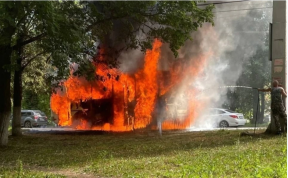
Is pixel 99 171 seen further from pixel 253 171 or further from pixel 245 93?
pixel 245 93

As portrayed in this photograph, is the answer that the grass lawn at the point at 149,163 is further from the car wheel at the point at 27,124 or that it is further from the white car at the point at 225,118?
the car wheel at the point at 27,124

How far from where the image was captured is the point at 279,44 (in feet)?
48.5

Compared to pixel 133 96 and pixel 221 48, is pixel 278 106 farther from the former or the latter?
pixel 221 48

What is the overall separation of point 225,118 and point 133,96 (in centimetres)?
703

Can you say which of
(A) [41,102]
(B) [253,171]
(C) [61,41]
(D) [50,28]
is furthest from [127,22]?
(A) [41,102]

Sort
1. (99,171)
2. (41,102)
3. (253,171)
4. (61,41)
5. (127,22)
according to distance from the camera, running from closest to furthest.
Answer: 1. (253,171)
2. (99,171)
3. (61,41)
4. (127,22)
5. (41,102)

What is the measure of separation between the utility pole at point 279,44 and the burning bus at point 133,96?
9660mm

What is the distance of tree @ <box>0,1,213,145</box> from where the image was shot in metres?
12.2

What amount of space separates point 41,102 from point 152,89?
21.7 meters

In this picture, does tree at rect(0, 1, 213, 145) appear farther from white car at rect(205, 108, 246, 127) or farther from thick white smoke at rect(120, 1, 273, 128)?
white car at rect(205, 108, 246, 127)

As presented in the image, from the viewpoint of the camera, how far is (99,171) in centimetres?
Answer: 866

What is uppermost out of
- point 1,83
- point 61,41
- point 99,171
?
point 61,41

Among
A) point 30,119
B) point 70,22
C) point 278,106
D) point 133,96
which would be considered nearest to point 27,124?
point 30,119

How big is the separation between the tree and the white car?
11526 mm
